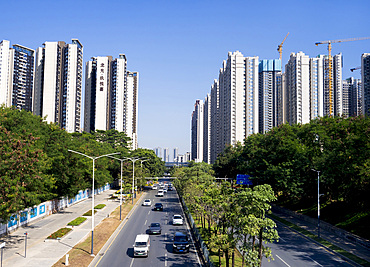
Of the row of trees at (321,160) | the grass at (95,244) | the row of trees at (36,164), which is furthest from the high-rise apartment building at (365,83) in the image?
the grass at (95,244)

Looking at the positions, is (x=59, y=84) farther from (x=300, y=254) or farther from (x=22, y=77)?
(x=300, y=254)

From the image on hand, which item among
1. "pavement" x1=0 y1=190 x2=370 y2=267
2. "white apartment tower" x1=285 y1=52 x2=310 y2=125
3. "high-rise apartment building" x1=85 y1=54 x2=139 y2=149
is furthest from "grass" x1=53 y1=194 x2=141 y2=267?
"white apartment tower" x1=285 y1=52 x2=310 y2=125

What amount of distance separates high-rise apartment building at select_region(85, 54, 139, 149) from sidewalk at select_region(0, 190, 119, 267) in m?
96.4

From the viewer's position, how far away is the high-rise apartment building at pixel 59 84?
393ft

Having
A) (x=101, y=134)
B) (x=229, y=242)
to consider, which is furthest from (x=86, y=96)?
(x=229, y=242)

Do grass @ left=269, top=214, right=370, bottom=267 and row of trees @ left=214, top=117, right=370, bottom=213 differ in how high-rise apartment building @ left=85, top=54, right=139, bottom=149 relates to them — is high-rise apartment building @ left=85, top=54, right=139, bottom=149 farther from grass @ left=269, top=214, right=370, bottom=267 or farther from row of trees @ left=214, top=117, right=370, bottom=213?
grass @ left=269, top=214, right=370, bottom=267

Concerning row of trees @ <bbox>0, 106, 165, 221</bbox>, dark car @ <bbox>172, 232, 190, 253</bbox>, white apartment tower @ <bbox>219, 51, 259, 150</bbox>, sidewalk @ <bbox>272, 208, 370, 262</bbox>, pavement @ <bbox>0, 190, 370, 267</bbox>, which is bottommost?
sidewalk @ <bbox>272, 208, 370, 262</bbox>

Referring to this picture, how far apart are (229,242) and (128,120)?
14822 centimetres

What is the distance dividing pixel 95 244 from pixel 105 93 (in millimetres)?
115648

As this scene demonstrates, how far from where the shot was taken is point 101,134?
4774 inches

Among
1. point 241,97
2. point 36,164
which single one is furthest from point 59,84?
point 36,164

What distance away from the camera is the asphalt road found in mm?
28016

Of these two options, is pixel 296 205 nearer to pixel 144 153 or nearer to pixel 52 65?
pixel 144 153

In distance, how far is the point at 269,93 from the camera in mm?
177250
